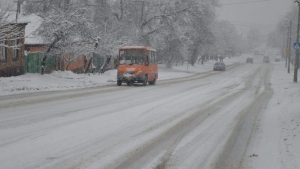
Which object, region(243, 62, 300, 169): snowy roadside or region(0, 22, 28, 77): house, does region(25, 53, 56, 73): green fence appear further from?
region(243, 62, 300, 169): snowy roadside

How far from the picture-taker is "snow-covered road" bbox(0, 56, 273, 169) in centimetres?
643

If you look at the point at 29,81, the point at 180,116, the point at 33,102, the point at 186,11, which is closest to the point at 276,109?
the point at 180,116

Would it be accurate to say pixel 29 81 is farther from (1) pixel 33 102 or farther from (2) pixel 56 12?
(1) pixel 33 102

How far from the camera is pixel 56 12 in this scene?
2648 centimetres

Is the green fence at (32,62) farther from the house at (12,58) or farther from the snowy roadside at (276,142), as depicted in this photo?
the snowy roadside at (276,142)

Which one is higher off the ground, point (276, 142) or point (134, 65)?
point (134, 65)

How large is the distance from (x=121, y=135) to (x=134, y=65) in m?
17.2

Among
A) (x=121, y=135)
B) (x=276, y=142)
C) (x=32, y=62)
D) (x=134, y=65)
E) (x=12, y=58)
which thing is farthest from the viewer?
(x=32, y=62)

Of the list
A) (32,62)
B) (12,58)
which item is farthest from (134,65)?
(32,62)

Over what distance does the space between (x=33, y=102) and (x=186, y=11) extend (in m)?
33.0

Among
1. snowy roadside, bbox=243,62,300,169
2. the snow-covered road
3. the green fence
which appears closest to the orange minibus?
the green fence

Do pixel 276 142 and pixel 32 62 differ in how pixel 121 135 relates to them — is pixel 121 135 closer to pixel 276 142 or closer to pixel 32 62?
pixel 276 142

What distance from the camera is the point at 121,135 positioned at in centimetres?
855

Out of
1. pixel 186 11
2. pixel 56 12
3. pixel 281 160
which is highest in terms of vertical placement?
pixel 186 11
